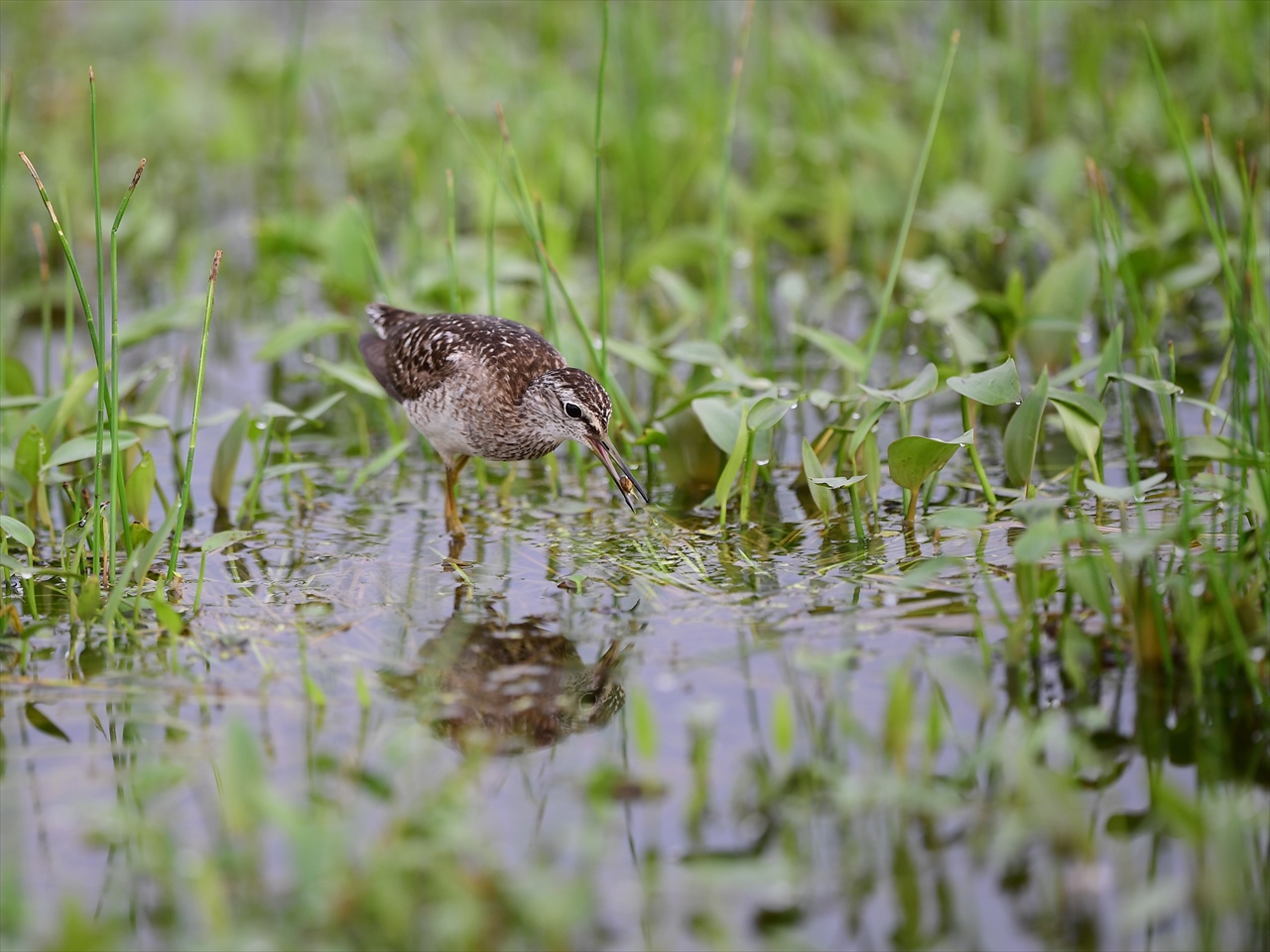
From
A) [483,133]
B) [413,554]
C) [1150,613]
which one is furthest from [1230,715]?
[483,133]

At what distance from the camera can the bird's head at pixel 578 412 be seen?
6.05 m

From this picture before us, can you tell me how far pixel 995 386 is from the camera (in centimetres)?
544

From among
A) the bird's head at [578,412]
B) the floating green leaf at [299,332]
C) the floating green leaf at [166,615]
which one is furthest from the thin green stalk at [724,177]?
the floating green leaf at [166,615]

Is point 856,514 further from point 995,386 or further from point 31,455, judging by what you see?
point 31,455

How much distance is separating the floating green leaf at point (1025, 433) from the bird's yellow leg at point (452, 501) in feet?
7.95

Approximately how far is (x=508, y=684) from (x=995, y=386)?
7.32 feet

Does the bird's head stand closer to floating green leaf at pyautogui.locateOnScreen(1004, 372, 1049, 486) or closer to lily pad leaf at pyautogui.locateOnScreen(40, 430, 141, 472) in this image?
floating green leaf at pyautogui.locateOnScreen(1004, 372, 1049, 486)

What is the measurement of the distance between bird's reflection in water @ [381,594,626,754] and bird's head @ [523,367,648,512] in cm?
106

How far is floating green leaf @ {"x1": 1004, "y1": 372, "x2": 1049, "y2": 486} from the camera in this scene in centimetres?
546

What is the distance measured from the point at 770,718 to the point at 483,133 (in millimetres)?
7846

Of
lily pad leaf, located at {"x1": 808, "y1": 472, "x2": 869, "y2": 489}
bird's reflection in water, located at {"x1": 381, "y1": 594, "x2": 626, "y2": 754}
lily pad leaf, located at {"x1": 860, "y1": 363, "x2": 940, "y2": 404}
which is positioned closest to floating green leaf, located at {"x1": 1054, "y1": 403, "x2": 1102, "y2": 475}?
lily pad leaf, located at {"x1": 860, "y1": 363, "x2": 940, "y2": 404}

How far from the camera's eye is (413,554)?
240 inches

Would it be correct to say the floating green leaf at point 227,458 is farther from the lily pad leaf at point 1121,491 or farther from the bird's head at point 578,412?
the lily pad leaf at point 1121,491

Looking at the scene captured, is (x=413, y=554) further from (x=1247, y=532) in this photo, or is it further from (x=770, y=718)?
(x=1247, y=532)
